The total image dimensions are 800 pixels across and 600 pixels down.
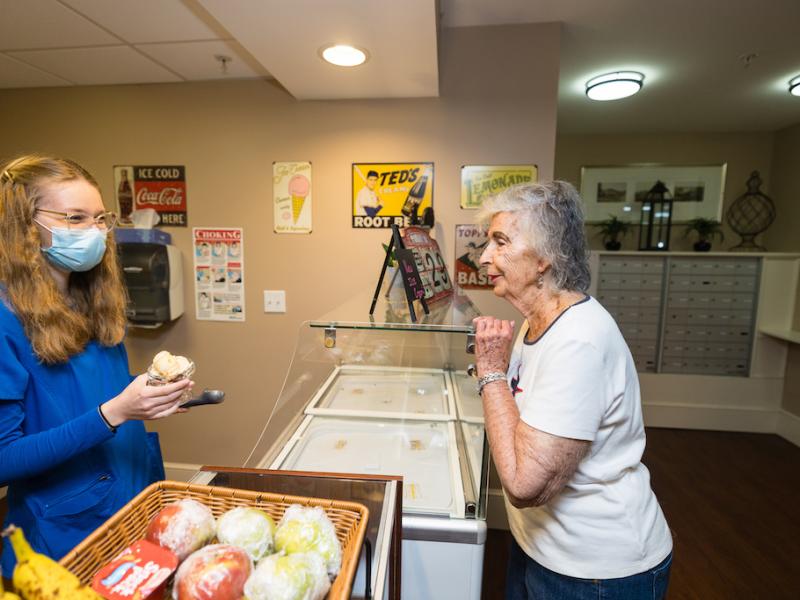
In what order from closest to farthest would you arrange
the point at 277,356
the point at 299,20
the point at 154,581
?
the point at 154,581, the point at 299,20, the point at 277,356

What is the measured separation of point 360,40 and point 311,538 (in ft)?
5.54

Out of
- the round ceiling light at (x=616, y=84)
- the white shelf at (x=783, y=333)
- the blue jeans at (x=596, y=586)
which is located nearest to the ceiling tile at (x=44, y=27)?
the blue jeans at (x=596, y=586)

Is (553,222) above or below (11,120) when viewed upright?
below

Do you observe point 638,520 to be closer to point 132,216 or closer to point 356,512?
point 356,512

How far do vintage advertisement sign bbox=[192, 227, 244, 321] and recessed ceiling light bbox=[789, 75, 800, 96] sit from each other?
12.2ft

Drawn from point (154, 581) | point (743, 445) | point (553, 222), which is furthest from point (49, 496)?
point (743, 445)

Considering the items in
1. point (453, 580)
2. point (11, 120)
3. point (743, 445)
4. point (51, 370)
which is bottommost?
point (743, 445)

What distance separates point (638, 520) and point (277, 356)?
2050mm

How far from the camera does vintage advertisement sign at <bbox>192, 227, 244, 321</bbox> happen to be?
94.9 inches

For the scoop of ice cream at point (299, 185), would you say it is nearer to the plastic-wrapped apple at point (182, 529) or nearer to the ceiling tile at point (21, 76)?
the ceiling tile at point (21, 76)

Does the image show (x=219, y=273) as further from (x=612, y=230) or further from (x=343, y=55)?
(x=612, y=230)

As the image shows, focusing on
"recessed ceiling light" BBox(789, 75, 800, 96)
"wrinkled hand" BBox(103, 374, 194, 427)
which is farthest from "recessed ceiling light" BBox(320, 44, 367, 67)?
"recessed ceiling light" BBox(789, 75, 800, 96)

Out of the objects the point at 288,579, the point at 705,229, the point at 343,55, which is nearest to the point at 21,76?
the point at 343,55

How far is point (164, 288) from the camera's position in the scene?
230 cm
